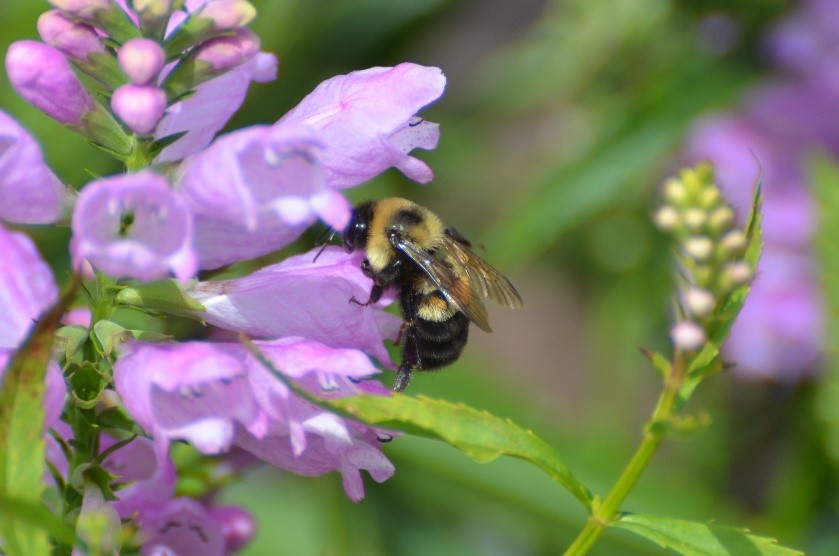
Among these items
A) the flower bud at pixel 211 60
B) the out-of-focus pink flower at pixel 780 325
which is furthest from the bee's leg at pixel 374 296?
the out-of-focus pink flower at pixel 780 325

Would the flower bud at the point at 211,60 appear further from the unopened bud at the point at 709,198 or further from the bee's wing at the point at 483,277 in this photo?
the bee's wing at the point at 483,277

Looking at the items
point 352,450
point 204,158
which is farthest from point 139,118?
point 352,450

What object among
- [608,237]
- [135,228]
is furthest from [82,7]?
[608,237]

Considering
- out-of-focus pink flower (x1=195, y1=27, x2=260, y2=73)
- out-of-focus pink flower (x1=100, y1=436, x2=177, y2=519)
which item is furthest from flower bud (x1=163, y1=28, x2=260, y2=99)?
out-of-focus pink flower (x1=100, y1=436, x2=177, y2=519)

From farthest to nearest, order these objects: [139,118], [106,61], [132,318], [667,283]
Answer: [667,283]
[132,318]
[106,61]
[139,118]

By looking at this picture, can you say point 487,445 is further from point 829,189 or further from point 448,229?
point 829,189

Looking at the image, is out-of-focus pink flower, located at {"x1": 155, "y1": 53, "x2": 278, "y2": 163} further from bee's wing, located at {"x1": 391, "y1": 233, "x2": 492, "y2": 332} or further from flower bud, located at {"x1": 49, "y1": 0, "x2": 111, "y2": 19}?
bee's wing, located at {"x1": 391, "y1": 233, "x2": 492, "y2": 332}
